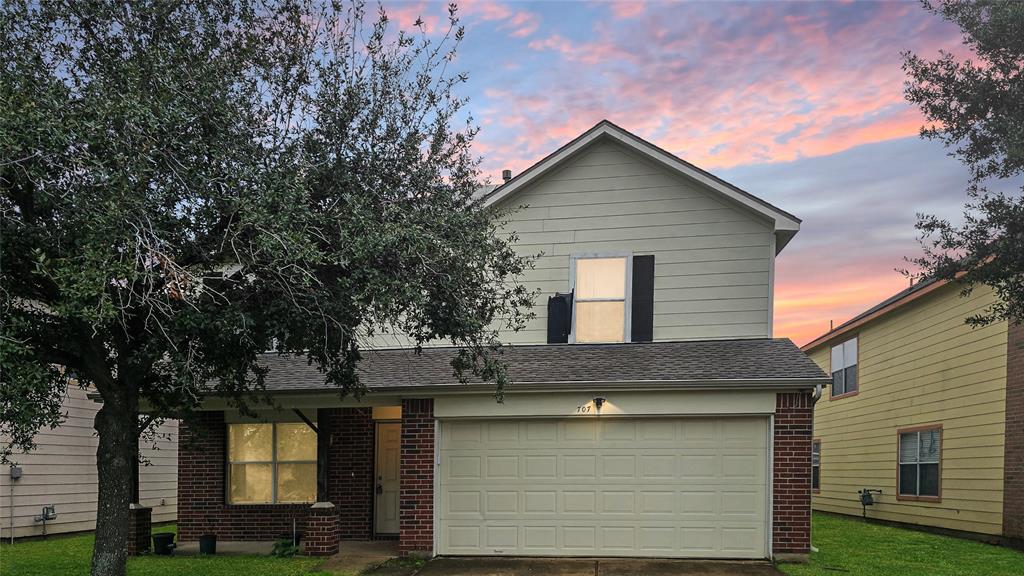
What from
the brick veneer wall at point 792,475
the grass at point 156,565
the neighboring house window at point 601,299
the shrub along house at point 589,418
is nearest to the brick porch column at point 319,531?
the shrub along house at point 589,418

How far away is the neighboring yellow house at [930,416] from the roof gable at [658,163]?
5076 millimetres

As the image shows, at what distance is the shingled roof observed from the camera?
38.1 ft

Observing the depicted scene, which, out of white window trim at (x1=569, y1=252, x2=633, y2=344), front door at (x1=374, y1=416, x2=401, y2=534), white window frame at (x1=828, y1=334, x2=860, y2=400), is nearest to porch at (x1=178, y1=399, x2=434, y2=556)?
front door at (x1=374, y1=416, x2=401, y2=534)

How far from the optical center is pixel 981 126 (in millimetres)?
11320

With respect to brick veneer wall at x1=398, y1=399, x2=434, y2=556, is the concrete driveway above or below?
below

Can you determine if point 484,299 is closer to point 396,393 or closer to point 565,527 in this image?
point 396,393

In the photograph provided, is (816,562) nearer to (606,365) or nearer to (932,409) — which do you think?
(606,365)

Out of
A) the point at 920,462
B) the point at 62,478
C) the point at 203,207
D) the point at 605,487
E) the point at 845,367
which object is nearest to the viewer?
the point at 203,207

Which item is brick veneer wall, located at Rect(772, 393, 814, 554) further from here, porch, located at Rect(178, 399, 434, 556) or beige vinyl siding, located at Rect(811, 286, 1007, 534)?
porch, located at Rect(178, 399, 434, 556)

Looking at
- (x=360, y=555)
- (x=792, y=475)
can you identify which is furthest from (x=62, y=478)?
(x=792, y=475)

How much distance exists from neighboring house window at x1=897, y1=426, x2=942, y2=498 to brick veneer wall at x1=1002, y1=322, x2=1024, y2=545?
97.7 inches

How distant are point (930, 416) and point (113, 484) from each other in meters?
16.3

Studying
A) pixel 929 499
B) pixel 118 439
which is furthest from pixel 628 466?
pixel 929 499

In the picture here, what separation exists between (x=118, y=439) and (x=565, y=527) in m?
6.43
